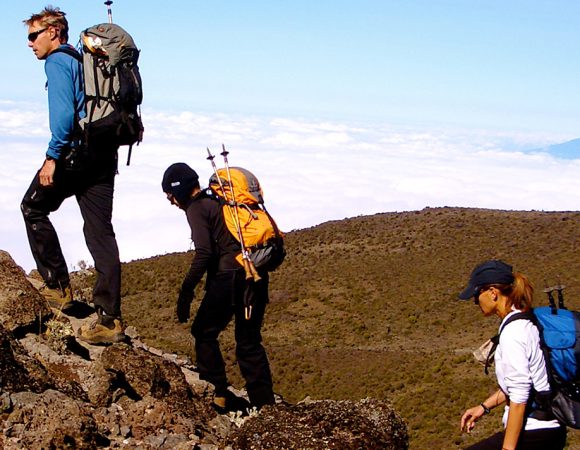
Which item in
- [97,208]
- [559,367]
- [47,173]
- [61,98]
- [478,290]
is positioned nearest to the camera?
[559,367]

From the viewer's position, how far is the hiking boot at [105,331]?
7363 millimetres

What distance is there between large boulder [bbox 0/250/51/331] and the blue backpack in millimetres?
4683

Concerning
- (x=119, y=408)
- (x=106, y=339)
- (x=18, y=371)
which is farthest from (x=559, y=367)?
(x=106, y=339)

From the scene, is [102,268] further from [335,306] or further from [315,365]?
[335,306]

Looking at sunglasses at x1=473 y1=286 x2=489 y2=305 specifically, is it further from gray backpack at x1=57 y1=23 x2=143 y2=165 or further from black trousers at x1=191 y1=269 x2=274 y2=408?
gray backpack at x1=57 y1=23 x2=143 y2=165

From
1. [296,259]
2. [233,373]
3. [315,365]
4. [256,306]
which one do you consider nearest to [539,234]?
[296,259]

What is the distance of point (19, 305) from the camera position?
733 centimetres

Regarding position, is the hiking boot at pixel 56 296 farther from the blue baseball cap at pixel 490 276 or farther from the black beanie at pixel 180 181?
the blue baseball cap at pixel 490 276

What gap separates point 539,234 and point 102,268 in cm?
3836

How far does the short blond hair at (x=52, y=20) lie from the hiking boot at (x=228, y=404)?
11.4ft

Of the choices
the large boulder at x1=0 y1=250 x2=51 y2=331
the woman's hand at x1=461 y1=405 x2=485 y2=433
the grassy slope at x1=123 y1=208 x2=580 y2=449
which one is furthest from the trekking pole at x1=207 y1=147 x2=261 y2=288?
the grassy slope at x1=123 y1=208 x2=580 y2=449

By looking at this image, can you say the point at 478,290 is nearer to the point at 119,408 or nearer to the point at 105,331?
the point at 119,408

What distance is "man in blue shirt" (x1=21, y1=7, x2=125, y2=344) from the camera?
6594mm

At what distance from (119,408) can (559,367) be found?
3.36 metres
